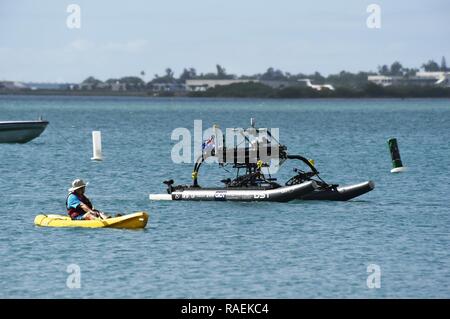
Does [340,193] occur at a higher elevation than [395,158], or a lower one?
higher

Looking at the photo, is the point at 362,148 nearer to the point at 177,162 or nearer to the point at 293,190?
the point at 177,162

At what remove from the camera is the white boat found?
83500 mm

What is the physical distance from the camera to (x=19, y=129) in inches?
3310

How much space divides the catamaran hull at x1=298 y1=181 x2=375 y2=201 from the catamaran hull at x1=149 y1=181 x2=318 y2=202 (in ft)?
1.18

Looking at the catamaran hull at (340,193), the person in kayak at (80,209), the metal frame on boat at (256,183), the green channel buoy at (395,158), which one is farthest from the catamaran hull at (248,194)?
the green channel buoy at (395,158)

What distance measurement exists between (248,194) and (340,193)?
3.72m

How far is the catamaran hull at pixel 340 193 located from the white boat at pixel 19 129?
38.0 meters

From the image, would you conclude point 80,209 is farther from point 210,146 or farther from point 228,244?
point 210,146

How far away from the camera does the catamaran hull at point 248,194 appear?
4650cm

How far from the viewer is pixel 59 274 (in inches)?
1364

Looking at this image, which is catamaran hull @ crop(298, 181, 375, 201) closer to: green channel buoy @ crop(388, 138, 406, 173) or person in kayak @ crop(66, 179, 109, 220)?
person in kayak @ crop(66, 179, 109, 220)

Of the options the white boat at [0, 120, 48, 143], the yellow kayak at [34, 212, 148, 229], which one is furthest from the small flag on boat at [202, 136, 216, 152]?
the white boat at [0, 120, 48, 143]

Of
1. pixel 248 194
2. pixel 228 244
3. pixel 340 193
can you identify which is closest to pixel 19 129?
pixel 340 193

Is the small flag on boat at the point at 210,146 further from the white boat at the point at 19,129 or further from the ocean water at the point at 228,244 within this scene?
the white boat at the point at 19,129
